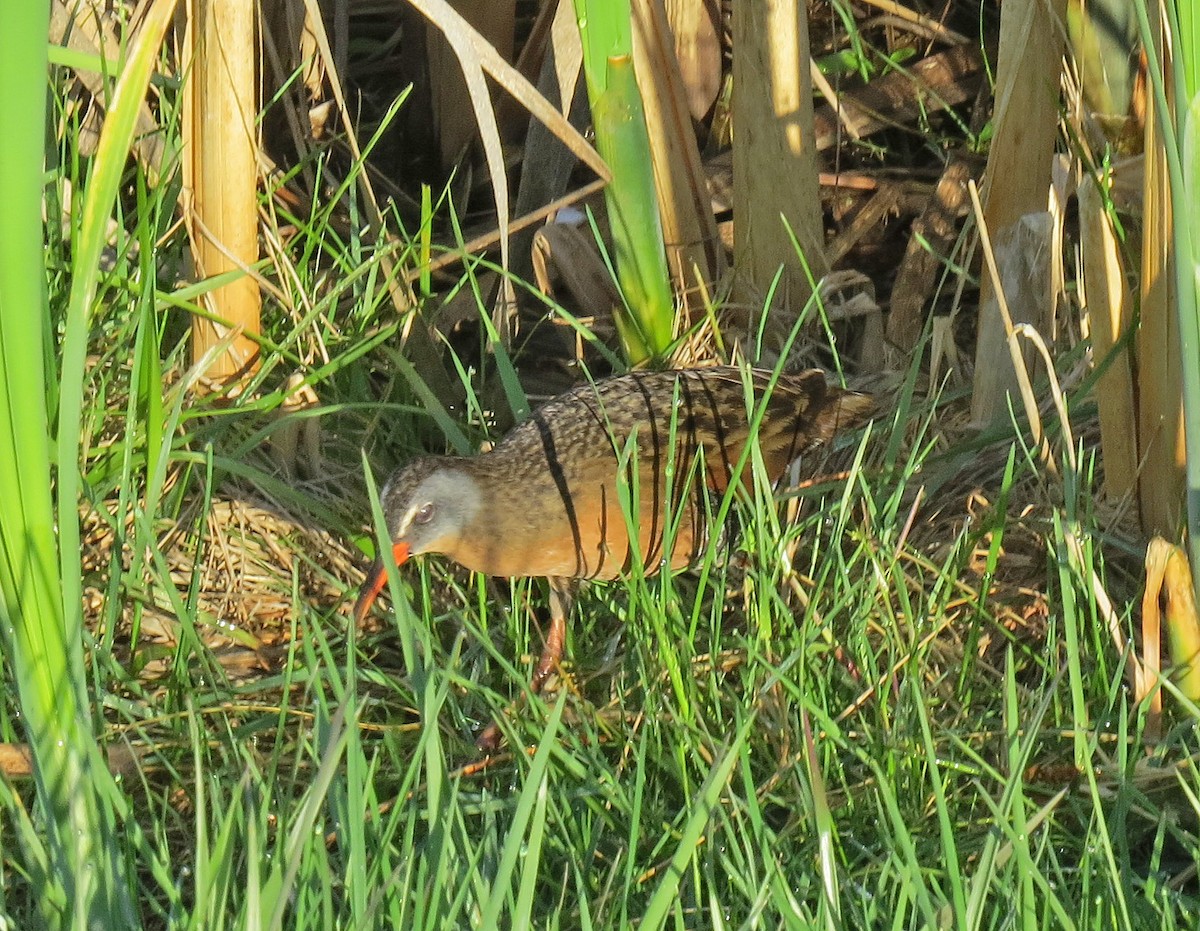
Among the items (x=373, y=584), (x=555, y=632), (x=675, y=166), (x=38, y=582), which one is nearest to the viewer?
(x=38, y=582)

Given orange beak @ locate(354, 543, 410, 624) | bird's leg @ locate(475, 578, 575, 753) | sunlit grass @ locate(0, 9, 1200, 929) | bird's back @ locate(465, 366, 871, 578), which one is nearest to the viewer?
sunlit grass @ locate(0, 9, 1200, 929)

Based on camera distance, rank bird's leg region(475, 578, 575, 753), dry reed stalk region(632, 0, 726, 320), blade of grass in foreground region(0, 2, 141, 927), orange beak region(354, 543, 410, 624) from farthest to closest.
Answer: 1. dry reed stalk region(632, 0, 726, 320)
2. orange beak region(354, 543, 410, 624)
3. bird's leg region(475, 578, 575, 753)
4. blade of grass in foreground region(0, 2, 141, 927)

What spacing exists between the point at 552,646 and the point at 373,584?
38 centimetres

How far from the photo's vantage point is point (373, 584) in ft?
9.95

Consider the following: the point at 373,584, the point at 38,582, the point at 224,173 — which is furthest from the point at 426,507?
the point at 38,582

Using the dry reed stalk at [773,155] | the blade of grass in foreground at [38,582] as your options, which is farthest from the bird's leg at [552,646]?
the dry reed stalk at [773,155]

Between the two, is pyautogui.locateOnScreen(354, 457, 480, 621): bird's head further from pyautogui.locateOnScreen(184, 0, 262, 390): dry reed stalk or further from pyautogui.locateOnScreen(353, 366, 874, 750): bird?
pyautogui.locateOnScreen(184, 0, 262, 390): dry reed stalk

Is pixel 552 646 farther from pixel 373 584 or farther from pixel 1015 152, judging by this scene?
pixel 1015 152

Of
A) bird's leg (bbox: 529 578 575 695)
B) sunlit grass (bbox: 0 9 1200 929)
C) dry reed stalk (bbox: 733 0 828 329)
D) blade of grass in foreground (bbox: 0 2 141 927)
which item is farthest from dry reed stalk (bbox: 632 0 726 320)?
blade of grass in foreground (bbox: 0 2 141 927)

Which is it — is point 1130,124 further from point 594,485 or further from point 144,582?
point 144,582

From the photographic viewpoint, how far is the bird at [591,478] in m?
3.21

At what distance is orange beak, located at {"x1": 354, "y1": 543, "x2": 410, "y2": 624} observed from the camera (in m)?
2.98

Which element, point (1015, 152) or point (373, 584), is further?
point (1015, 152)

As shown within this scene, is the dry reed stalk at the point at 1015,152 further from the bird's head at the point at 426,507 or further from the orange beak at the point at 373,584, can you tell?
the orange beak at the point at 373,584
